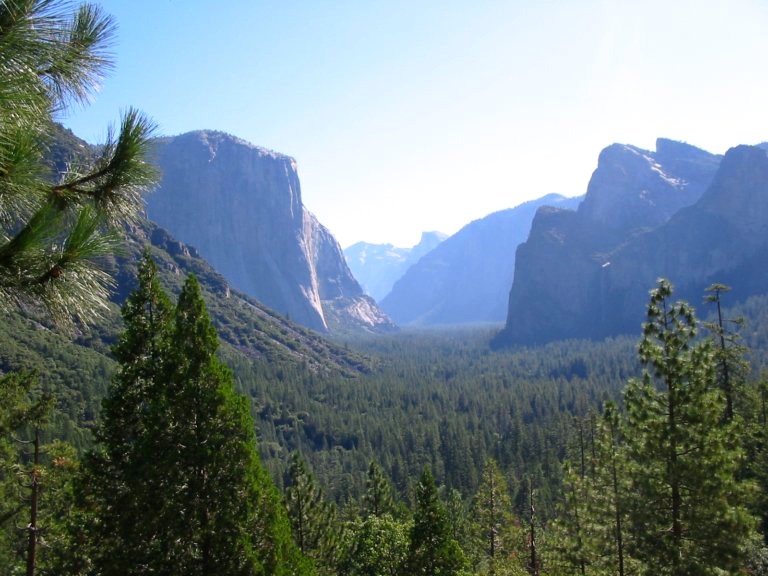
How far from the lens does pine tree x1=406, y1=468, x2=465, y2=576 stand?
19.2 metres

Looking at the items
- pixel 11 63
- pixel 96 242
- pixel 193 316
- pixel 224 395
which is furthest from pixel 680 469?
pixel 11 63

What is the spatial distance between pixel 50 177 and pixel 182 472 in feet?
25.8

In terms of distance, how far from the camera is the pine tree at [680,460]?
12477mm

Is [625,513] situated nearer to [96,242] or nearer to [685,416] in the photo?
[685,416]

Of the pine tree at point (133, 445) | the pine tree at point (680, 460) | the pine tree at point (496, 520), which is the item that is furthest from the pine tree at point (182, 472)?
the pine tree at point (496, 520)

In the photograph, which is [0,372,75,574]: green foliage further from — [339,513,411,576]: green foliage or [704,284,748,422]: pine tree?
[704,284,748,422]: pine tree

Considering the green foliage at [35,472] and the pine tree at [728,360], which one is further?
the pine tree at [728,360]

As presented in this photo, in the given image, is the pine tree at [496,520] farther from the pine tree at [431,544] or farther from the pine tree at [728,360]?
the pine tree at [728,360]

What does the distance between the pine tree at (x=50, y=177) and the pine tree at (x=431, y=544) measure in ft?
57.0

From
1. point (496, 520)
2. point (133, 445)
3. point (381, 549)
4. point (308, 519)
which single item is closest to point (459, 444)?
point (496, 520)

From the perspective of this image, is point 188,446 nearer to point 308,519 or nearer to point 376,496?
point 308,519

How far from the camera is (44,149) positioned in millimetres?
4531

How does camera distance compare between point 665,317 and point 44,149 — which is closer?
point 44,149

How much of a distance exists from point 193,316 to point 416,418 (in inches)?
4082
